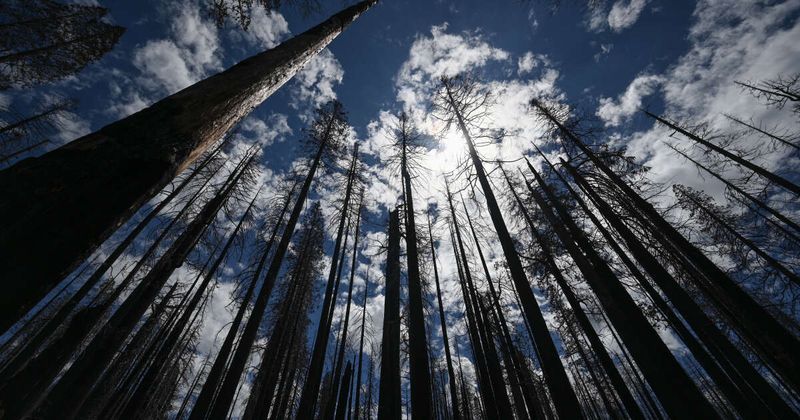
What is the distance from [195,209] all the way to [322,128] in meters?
6.05

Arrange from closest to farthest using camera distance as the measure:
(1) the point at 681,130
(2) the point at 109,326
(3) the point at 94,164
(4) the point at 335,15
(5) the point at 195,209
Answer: (3) the point at 94,164
(4) the point at 335,15
(2) the point at 109,326
(5) the point at 195,209
(1) the point at 681,130

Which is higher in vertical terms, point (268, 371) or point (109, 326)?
point (109, 326)

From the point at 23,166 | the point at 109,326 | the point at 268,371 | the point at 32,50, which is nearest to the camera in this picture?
the point at 23,166

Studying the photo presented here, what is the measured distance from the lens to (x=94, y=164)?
1.05m

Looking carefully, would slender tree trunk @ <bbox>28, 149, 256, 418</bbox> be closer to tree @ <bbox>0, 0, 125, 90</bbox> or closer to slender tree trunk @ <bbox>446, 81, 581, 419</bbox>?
slender tree trunk @ <bbox>446, 81, 581, 419</bbox>

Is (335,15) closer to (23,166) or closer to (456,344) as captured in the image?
(23,166)

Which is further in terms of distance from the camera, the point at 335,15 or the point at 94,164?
the point at 335,15

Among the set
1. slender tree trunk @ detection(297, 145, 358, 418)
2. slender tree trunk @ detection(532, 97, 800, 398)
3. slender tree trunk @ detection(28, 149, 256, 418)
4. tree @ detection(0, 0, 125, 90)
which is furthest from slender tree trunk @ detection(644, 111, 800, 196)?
tree @ detection(0, 0, 125, 90)

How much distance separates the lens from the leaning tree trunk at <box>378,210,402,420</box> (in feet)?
13.9

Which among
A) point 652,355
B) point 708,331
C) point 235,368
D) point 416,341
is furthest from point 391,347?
point 708,331

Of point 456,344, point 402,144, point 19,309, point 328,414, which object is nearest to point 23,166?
point 19,309

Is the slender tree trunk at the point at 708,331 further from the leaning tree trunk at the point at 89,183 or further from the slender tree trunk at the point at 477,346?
the leaning tree trunk at the point at 89,183

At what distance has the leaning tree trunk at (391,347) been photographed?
4.25 metres

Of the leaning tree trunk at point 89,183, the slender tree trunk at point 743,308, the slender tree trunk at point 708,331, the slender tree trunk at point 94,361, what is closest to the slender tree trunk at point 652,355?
the slender tree trunk at point 708,331
